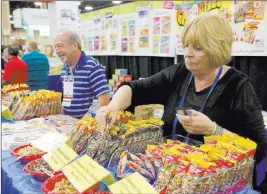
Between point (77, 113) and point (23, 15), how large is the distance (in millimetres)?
8978

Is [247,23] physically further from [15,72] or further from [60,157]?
[15,72]

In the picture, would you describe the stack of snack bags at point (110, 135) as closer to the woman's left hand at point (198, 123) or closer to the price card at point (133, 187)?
the woman's left hand at point (198, 123)

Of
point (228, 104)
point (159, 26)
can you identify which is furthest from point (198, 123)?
point (159, 26)

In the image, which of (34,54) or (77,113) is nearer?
(77,113)

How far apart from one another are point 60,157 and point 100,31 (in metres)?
6.11

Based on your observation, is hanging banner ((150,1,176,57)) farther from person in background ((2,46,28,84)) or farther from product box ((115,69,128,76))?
person in background ((2,46,28,84))

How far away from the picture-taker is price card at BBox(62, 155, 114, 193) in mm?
1141

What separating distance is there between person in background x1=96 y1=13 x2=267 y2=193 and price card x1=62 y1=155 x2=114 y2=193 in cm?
25

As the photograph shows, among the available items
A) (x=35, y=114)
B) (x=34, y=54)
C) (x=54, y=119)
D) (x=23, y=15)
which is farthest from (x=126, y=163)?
(x=23, y=15)

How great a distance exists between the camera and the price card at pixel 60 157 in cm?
135

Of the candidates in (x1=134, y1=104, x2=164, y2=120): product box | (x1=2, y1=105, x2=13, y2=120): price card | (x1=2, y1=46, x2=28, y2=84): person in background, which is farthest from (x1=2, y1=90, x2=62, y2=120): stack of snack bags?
(x1=2, y1=46, x2=28, y2=84): person in background

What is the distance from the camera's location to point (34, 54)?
566 cm

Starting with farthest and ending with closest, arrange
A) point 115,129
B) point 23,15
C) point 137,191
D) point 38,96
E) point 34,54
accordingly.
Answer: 1. point 23,15
2. point 34,54
3. point 38,96
4. point 115,129
5. point 137,191

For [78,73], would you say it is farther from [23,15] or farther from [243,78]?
[23,15]
